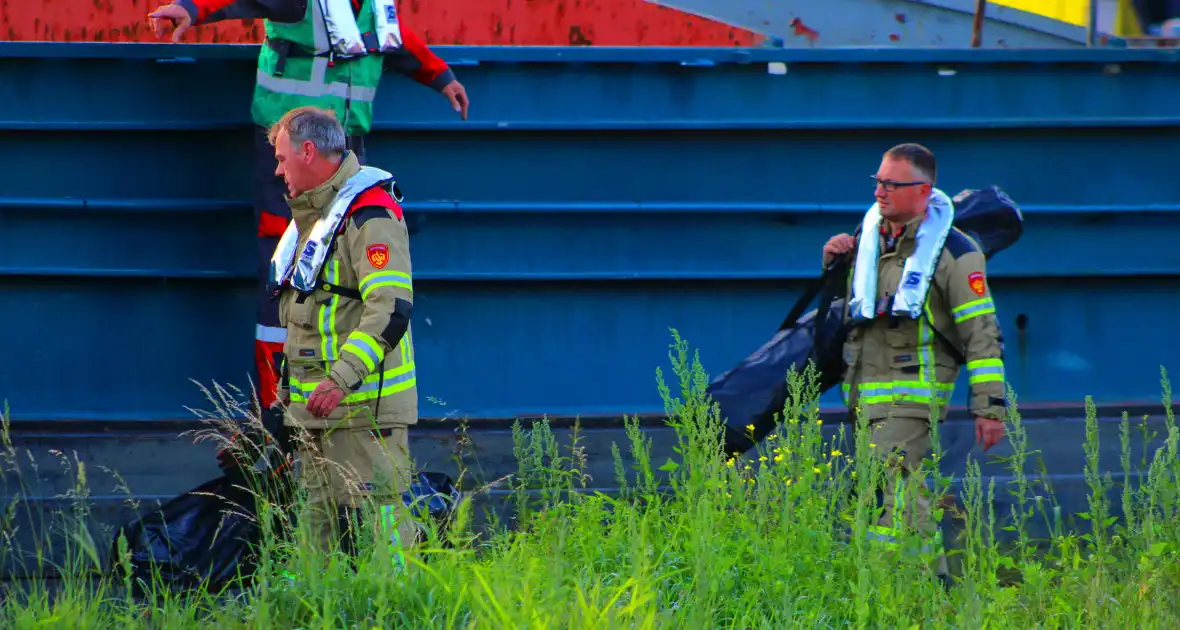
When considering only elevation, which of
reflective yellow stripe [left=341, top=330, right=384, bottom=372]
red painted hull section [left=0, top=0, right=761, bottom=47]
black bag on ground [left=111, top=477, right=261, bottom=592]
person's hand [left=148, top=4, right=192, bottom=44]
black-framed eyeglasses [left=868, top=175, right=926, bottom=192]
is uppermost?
red painted hull section [left=0, top=0, right=761, bottom=47]

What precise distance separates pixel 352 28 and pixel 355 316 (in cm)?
143

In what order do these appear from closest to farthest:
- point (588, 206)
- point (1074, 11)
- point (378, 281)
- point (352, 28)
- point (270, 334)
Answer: point (378, 281) < point (352, 28) < point (270, 334) < point (588, 206) < point (1074, 11)

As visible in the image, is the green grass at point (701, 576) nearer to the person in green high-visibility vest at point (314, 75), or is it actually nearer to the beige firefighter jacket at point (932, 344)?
the beige firefighter jacket at point (932, 344)

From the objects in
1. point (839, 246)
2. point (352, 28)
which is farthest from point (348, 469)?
point (839, 246)

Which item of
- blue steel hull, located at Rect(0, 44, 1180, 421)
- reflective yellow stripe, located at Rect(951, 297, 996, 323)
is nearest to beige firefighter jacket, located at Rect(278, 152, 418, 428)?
blue steel hull, located at Rect(0, 44, 1180, 421)

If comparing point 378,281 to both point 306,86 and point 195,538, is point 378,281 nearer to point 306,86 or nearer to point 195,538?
point 195,538

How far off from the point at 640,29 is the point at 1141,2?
2302 mm

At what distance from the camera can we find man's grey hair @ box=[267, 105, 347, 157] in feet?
15.1

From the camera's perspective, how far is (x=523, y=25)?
6.63 metres

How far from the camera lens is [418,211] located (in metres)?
6.16

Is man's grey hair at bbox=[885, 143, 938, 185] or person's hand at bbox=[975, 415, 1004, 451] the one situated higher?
man's grey hair at bbox=[885, 143, 938, 185]

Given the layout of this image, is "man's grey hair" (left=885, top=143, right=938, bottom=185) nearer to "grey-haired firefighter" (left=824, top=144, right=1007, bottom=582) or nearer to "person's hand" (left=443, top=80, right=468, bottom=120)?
"grey-haired firefighter" (left=824, top=144, right=1007, bottom=582)

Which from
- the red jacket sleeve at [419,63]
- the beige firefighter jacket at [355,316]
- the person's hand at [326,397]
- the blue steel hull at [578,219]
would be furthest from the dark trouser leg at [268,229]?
the person's hand at [326,397]

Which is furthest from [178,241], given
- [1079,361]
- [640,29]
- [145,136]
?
[1079,361]
